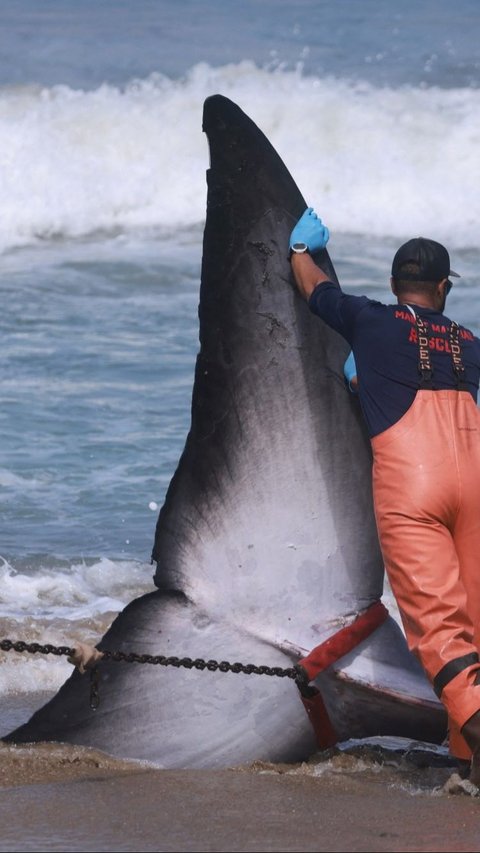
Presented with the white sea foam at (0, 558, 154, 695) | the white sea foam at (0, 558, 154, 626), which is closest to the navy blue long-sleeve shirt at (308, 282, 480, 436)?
the white sea foam at (0, 558, 154, 695)

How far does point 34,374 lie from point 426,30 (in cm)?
1705

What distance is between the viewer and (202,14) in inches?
1030

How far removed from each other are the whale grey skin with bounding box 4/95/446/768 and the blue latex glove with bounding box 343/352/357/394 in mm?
30

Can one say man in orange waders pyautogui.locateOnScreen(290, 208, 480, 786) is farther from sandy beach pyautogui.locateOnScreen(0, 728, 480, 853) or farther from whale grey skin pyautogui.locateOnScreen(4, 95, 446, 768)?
sandy beach pyautogui.locateOnScreen(0, 728, 480, 853)

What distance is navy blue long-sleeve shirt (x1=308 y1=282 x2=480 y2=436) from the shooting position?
4051 millimetres

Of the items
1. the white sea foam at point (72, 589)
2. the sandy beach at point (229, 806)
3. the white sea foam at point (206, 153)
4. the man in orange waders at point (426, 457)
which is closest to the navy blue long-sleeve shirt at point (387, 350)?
the man in orange waders at point (426, 457)

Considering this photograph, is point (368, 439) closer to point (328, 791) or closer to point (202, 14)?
point (328, 791)

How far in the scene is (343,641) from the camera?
409 cm

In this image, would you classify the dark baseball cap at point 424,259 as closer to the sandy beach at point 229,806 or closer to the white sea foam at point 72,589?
the sandy beach at point 229,806

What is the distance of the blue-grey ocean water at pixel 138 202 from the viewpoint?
818 centimetres

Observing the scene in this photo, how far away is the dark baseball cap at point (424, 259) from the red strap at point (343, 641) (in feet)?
3.19

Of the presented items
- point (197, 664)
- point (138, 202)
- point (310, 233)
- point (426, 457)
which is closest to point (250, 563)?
point (197, 664)

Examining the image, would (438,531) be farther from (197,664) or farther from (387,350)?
(197,664)

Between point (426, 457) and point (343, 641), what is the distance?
0.59m
